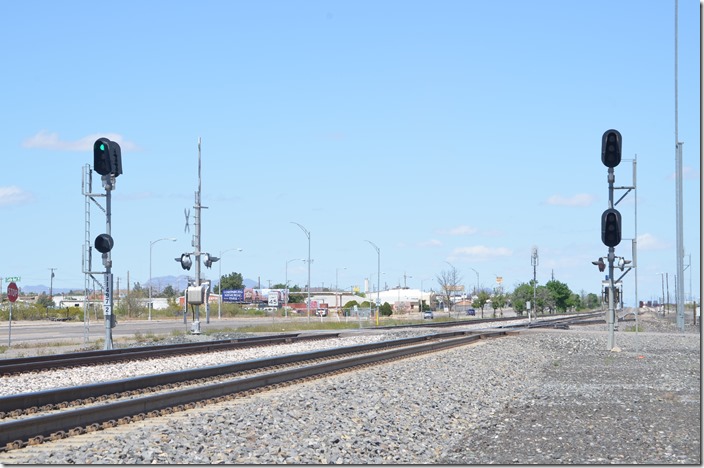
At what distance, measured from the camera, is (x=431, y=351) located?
104 feet

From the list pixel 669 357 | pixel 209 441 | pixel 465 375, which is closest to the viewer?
pixel 209 441

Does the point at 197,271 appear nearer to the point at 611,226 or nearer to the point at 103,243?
the point at 103,243

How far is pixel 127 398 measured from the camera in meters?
15.7

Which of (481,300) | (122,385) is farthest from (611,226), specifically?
(481,300)

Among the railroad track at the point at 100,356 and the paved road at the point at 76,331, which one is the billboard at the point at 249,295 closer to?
the paved road at the point at 76,331

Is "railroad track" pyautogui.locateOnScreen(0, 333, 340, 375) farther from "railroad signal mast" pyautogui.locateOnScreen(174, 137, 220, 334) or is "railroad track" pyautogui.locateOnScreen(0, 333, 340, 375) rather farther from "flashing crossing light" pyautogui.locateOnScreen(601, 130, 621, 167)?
"flashing crossing light" pyautogui.locateOnScreen(601, 130, 621, 167)

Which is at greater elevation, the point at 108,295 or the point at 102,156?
the point at 102,156

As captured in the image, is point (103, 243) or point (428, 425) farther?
point (103, 243)

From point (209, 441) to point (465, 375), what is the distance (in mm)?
11619

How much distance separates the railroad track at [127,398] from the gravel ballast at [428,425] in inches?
11.8

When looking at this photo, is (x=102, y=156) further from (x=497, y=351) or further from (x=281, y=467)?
(x=281, y=467)

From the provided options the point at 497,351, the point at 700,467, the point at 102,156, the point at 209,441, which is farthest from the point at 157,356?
the point at 700,467

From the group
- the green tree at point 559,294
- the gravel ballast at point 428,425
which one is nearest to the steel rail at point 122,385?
the gravel ballast at point 428,425

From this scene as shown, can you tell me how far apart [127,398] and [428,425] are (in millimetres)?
5462
